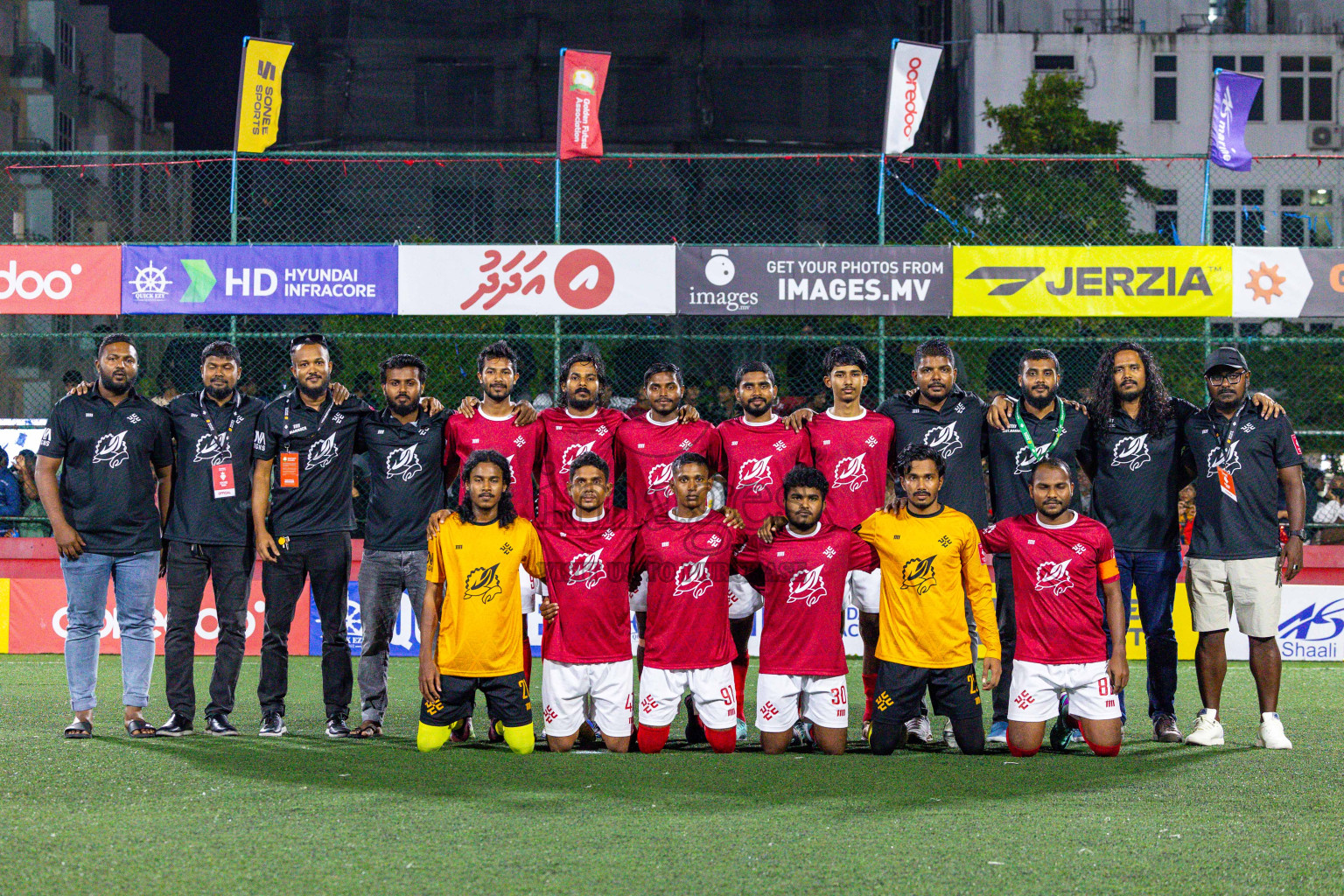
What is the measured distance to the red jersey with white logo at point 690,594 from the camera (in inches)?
265

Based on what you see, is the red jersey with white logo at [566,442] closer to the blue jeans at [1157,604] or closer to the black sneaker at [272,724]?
the black sneaker at [272,724]

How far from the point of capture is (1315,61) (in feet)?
127

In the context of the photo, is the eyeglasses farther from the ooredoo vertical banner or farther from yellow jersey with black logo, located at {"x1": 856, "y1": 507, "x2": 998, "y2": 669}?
the ooredoo vertical banner

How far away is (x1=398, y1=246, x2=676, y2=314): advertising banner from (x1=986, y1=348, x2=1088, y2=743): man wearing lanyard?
233 inches

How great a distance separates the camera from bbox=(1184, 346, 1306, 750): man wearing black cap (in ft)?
23.1

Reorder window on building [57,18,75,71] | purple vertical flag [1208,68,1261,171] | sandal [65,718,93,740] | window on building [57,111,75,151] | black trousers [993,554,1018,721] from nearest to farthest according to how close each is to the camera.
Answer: sandal [65,718,93,740]
black trousers [993,554,1018,721]
purple vertical flag [1208,68,1261,171]
window on building [57,18,75,71]
window on building [57,111,75,151]

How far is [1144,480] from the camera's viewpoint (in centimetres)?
721

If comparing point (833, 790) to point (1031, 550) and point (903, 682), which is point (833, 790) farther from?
point (1031, 550)

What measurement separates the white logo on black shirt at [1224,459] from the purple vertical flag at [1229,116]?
8.10 meters

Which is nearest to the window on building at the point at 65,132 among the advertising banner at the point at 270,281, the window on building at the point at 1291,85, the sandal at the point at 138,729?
the advertising banner at the point at 270,281

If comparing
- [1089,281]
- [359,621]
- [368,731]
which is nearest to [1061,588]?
[368,731]


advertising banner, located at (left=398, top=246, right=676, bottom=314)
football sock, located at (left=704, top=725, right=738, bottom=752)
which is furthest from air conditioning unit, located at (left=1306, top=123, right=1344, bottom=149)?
football sock, located at (left=704, top=725, right=738, bottom=752)

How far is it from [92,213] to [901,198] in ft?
66.9

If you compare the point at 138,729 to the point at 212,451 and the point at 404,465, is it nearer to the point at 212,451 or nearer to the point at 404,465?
the point at 212,451
